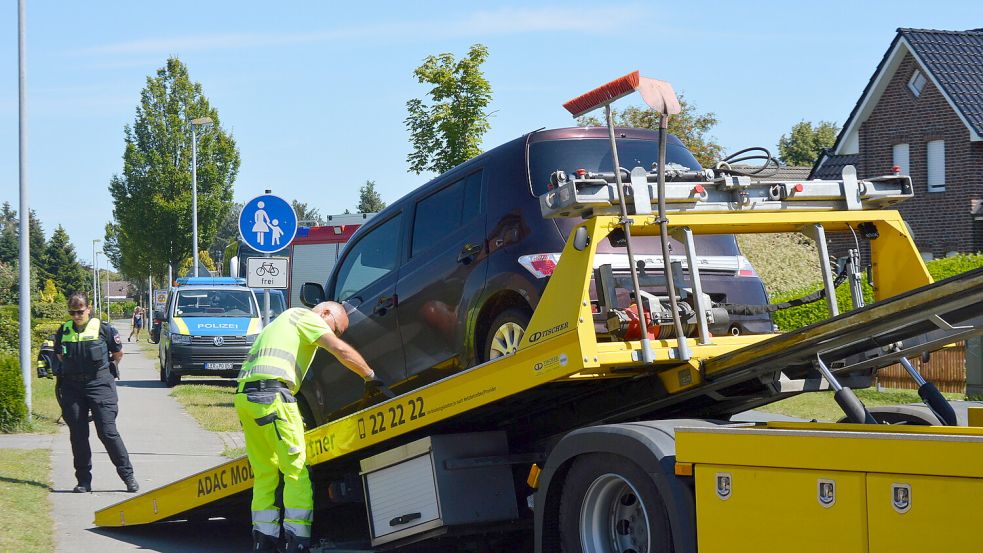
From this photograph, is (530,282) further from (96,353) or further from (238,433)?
(238,433)

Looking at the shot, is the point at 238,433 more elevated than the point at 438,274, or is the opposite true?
the point at 438,274

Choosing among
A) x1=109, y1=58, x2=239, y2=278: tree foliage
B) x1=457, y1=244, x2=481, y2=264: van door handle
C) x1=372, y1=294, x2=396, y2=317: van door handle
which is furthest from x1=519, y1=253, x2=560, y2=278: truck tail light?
x1=109, y1=58, x2=239, y2=278: tree foliage

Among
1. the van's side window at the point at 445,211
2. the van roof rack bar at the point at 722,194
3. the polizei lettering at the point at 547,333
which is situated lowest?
the polizei lettering at the point at 547,333

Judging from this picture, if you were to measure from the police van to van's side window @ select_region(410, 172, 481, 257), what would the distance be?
50.5 feet

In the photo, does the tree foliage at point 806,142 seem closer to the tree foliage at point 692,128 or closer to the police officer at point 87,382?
the tree foliage at point 692,128

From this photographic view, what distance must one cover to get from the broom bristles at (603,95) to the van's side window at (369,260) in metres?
2.63

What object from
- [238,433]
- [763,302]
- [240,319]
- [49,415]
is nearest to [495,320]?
[763,302]

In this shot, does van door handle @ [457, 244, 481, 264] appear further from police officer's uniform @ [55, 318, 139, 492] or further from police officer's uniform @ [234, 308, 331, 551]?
police officer's uniform @ [55, 318, 139, 492]

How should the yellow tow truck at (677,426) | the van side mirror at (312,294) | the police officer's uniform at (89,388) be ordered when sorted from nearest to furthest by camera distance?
the yellow tow truck at (677,426), the van side mirror at (312,294), the police officer's uniform at (89,388)

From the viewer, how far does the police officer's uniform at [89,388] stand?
10516mm

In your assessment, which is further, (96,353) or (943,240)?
(943,240)

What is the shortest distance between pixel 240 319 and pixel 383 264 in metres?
15.7

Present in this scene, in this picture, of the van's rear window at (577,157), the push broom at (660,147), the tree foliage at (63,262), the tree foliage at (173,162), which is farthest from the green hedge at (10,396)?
the tree foliage at (63,262)

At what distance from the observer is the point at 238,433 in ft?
49.0
